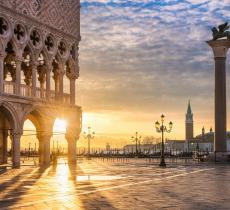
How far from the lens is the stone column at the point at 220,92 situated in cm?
3831

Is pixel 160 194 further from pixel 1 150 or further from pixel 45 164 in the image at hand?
pixel 1 150

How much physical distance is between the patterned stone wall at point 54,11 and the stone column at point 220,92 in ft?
34.0

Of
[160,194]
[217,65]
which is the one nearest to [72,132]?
[217,65]

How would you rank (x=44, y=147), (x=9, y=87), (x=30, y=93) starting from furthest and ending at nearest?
(x=44, y=147) < (x=30, y=93) < (x=9, y=87)

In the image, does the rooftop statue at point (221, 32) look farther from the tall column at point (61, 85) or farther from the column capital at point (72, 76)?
the tall column at point (61, 85)

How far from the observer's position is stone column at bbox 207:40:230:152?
38.3m

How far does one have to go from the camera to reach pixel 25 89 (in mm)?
32938

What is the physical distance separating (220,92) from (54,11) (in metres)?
13.4

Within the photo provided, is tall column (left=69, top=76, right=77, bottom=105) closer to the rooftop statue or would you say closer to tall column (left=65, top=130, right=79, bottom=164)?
tall column (left=65, top=130, right=79, bottom=164)

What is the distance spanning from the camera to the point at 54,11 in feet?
117

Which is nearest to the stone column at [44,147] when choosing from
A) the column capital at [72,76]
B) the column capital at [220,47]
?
the column capital at [72,76]

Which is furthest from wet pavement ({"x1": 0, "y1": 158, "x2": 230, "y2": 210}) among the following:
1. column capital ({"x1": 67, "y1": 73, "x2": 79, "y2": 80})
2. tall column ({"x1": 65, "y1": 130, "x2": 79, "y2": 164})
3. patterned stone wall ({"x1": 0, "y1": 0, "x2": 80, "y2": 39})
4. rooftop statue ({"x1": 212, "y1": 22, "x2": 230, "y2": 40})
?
rooftop statue ({"x1": 212, "y1": 22, "x2": 230, "y2": 40})

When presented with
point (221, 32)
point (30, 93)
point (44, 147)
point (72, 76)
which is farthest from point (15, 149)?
point (221, 32)

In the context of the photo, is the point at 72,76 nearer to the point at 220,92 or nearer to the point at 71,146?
the point at 71,146
